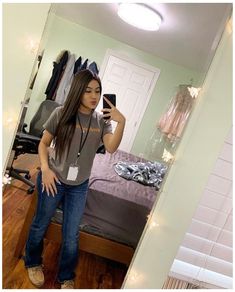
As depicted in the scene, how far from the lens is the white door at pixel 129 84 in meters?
3.63

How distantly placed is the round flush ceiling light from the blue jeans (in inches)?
56.1

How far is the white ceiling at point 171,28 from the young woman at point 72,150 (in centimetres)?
64

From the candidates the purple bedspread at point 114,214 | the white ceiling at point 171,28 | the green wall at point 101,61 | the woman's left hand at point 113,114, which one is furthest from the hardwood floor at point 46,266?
the green wall at point 101,61

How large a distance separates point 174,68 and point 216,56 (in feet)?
9.49

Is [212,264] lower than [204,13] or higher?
lower

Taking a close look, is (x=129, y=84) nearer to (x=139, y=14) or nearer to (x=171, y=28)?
(x=171, y=28)

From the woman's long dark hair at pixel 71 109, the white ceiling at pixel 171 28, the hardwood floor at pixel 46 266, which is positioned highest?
the white ceiling at pixel 171 28

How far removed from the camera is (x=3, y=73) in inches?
38.5

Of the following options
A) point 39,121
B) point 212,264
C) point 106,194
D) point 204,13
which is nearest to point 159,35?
point 204,13

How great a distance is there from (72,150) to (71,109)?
7.2 inches

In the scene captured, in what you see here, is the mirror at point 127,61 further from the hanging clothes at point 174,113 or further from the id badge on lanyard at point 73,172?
the id badge on lanyard at point 73,172

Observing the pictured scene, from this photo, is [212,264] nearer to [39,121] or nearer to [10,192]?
[10,192]

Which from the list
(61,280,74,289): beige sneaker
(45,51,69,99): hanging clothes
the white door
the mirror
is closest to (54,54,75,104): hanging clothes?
(45,51,69,99): hanging clothes

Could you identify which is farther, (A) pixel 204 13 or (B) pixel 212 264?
(A) pixel 204 13
